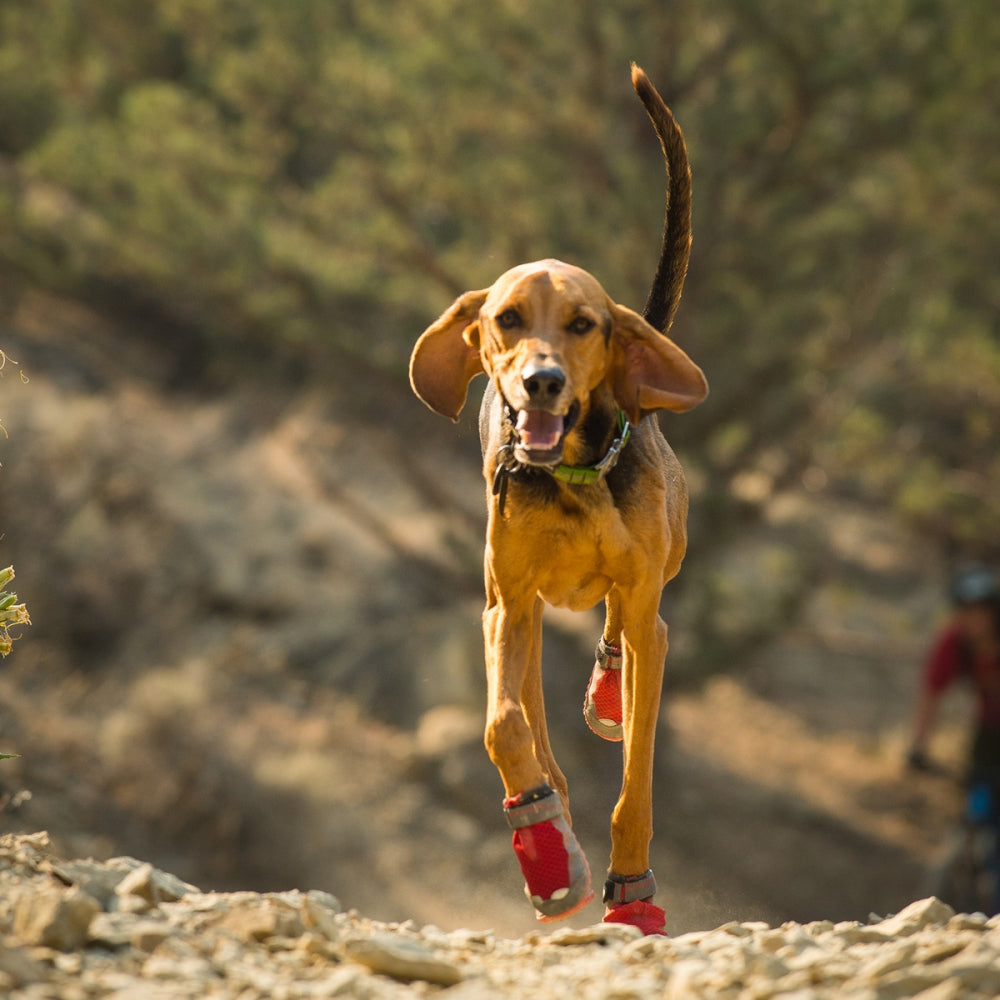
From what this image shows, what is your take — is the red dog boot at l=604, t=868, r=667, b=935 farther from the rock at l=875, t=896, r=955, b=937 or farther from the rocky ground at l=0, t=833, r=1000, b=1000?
the rock at l=875, t=896, r=955, b=937

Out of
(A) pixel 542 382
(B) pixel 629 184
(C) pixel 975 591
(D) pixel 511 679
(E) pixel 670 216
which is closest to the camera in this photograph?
(A) pixel 542 382

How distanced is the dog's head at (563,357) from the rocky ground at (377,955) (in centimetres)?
148


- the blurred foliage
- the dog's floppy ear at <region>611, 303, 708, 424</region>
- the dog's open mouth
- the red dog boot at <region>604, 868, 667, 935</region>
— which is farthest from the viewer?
the blurred foliage

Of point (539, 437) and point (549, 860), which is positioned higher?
point (539, 437)

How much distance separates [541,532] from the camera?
→ 3674 millimetres

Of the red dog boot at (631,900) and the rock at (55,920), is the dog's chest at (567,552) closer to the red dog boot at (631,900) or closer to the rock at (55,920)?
the red dog boot at (631,900)

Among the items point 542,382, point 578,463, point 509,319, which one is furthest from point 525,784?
point 509,319

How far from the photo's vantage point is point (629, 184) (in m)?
13.9

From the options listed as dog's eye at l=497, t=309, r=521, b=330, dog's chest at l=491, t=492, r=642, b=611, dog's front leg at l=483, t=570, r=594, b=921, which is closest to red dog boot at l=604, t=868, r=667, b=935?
dog's front leg at l=483, t=570, r=594, b=921

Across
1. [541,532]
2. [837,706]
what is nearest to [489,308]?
[541,532]

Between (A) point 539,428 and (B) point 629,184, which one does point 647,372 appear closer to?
(A) point 539,428

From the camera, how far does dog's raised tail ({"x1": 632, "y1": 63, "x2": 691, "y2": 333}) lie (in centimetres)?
378

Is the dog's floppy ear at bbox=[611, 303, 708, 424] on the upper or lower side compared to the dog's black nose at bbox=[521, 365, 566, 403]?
upper

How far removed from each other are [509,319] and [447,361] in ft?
1.05
